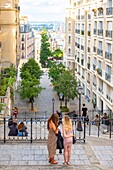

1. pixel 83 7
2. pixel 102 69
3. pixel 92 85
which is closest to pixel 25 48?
pixel 83 7

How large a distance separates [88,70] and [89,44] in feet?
12.2

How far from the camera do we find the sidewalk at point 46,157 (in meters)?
12.9

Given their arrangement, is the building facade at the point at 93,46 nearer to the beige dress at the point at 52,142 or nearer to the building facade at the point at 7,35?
the building facade at the point at 7,35

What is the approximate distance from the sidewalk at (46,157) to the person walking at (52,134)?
38 cm

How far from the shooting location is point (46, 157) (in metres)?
14.0

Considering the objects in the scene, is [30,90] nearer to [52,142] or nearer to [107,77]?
[107,77]

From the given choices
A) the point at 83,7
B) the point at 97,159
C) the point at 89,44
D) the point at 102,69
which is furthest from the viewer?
the point at 83,7

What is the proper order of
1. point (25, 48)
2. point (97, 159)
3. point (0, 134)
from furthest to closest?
point (25, 48) → point (0, 134) → point (97, 159)

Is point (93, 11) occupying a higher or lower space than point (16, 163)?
higher

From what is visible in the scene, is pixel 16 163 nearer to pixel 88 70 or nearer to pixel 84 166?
pixel 84 166

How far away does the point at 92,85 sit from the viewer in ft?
172

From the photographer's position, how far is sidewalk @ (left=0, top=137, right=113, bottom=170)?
42.4 ft

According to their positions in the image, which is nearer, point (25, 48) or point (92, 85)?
point (92, 85)

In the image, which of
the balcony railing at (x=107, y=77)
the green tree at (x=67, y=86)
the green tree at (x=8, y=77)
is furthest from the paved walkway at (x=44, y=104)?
the balcony railing at (x=107, y=77)
